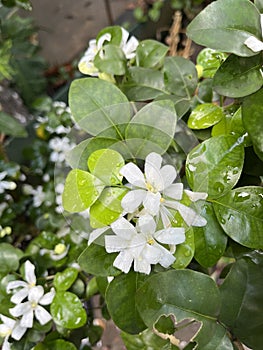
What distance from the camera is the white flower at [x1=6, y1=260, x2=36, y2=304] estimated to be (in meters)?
0.74

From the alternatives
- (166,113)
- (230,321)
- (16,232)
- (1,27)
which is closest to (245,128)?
(166,113)

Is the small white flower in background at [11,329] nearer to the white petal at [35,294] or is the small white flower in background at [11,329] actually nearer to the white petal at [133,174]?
the white petal at [35,294]

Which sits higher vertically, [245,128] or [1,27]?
[245,128]

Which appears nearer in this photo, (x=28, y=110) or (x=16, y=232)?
(x=16, y=232)

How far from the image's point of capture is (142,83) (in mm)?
722

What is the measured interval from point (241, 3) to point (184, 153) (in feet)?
0.62

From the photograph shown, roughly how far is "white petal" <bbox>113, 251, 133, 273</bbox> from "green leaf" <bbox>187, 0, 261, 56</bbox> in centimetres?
23

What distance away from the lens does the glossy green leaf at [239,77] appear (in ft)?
1.82

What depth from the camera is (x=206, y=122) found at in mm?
636

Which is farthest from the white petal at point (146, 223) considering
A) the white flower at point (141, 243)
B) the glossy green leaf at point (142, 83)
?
the glossy green leaf at point (142, 83)

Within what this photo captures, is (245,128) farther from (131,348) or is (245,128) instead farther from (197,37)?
(131,348)

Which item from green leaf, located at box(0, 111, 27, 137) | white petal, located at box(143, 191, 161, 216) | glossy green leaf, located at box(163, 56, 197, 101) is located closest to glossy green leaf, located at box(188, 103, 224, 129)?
glossy green leaf, located at box(163, 56, 197, 101)

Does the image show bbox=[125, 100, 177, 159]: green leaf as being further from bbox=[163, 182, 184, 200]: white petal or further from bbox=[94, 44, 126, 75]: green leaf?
bbox=[94, 44, 126, 75]: green leaf

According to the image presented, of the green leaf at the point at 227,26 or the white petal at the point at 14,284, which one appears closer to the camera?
the green leaf at the point at 227,26
